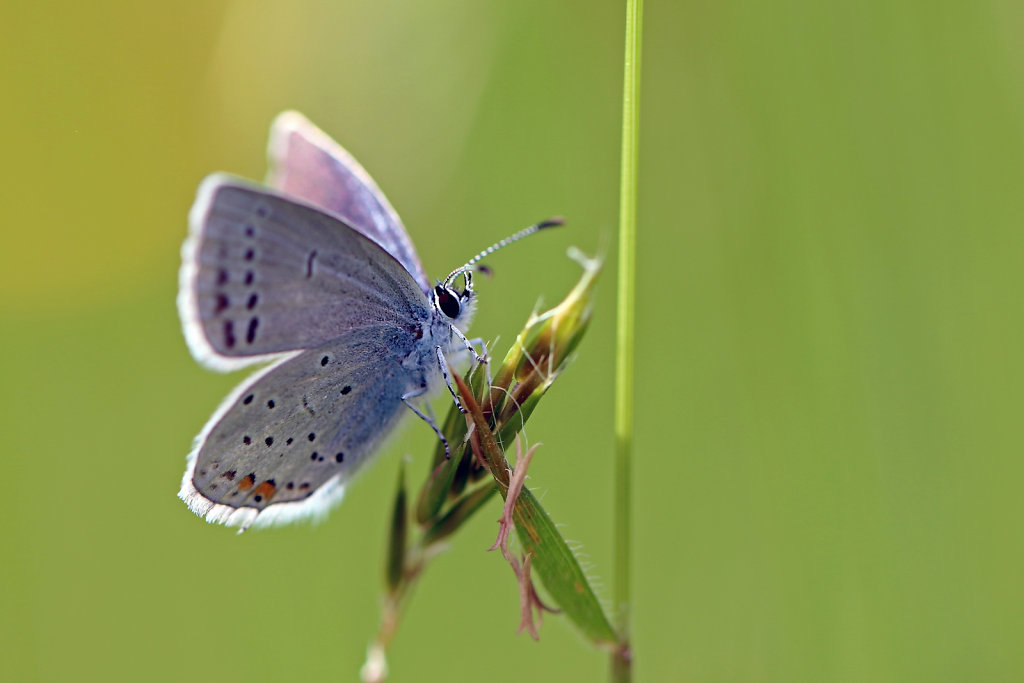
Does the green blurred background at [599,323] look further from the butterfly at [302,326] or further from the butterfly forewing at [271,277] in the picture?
the butterfly forewing at [271,277]

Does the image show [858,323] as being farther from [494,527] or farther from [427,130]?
Answer: [427,130]

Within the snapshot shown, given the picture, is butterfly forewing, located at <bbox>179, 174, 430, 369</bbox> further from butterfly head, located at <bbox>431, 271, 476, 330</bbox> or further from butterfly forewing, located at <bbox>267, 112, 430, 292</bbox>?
butterfly forewing, located at <bbox>267, 112, 430, 292</bbox>

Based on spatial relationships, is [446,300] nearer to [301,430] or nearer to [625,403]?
[301,430]

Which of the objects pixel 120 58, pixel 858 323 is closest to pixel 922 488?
pixel 858 323

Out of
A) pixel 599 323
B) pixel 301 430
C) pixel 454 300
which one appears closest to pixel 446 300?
pixel 454 300

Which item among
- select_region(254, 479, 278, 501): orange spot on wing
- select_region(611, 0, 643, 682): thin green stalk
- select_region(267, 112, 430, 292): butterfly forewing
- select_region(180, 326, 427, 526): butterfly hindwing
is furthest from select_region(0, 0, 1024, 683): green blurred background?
select_region(611, 0, 643, 682): thin green stalk

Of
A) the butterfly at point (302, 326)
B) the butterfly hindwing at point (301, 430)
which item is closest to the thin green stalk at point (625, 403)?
the butterfly at point (302, 326)

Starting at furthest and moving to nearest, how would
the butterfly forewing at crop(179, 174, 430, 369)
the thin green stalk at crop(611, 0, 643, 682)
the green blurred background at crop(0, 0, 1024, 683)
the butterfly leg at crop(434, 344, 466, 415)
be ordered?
the green blurred background at crop(0, 0, 1024, 683) < the butterfly forewing at crop(179, 174, 430, 369) < the butterfly leg at crop(434, 344, 466, 415) < the thin green stalk at crop(611, 0, 643, 682)

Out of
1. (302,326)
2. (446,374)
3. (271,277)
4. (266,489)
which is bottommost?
(266,489)
